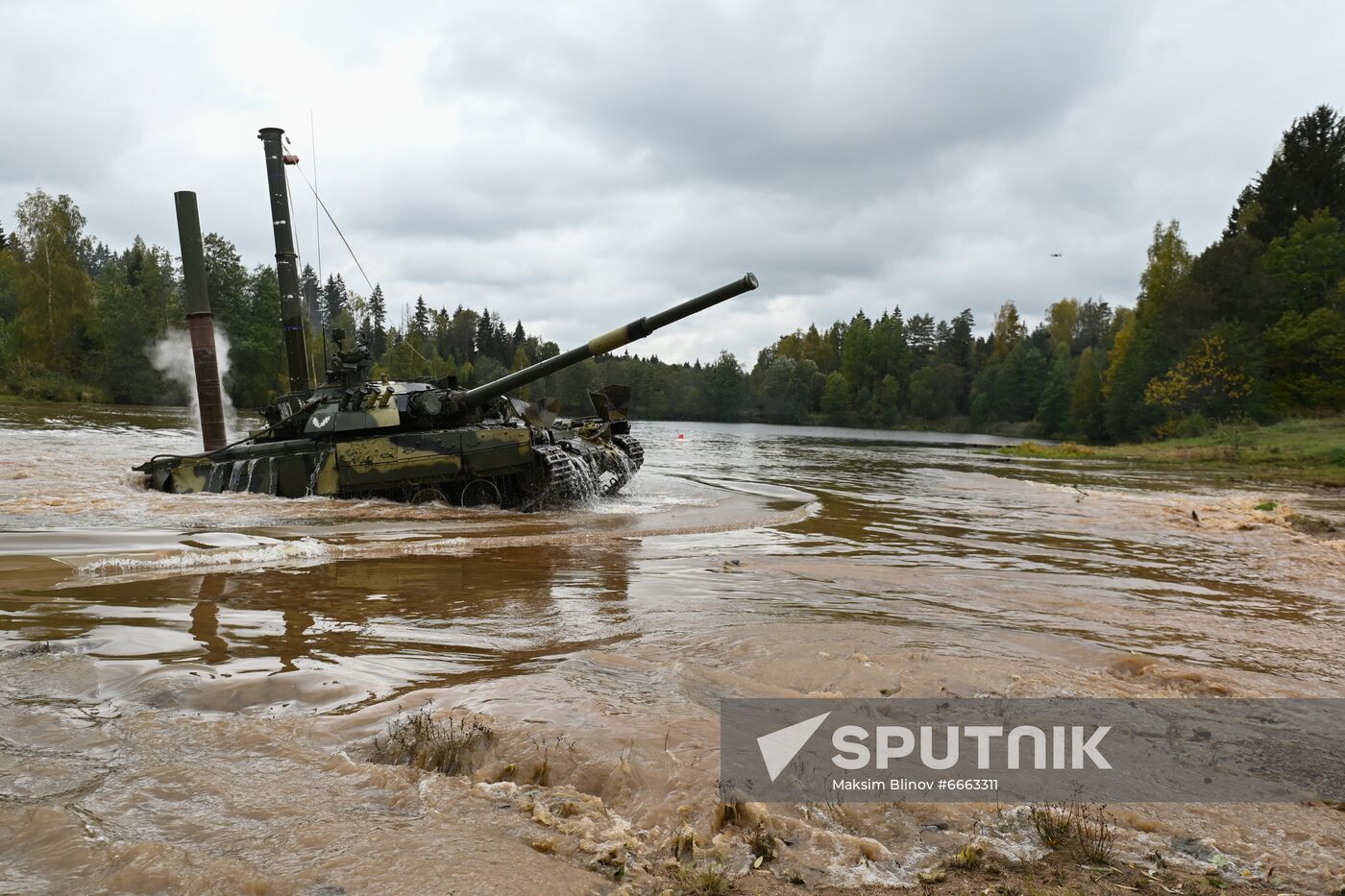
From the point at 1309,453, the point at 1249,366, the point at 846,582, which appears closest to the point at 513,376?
the point at 846,582

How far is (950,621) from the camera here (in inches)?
244

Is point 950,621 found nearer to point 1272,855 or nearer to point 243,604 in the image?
point 1272,855

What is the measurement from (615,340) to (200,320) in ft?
32.2

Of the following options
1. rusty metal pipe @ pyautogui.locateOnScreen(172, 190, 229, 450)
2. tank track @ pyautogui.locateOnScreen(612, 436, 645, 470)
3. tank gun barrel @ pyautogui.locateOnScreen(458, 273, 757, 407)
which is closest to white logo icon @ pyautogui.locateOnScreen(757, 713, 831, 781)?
tank gun barrel @ pyautogui.locateOnScreen(458, 273, 757, 407)

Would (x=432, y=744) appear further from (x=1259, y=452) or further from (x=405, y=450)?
(x=1259, y=452)

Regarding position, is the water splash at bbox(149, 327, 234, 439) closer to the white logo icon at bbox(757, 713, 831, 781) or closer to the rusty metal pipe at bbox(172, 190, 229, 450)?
the rusty metal pipe at bbox(172, 190, 229, 450)

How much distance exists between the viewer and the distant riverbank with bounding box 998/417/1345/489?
949 inches

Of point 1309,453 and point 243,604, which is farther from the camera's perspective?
point 1309,453

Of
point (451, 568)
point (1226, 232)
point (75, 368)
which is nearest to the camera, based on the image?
point (451, 568)

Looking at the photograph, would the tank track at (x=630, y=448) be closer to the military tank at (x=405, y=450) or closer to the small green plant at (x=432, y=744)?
the military tank at (x=405, y=450)

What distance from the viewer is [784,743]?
138 inches

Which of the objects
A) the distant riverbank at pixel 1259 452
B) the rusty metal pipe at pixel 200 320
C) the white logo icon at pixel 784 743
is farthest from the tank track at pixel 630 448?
the distant riverbank at pixel 1259 452

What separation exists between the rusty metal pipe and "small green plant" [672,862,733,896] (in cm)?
1766

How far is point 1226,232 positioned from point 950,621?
191ft
